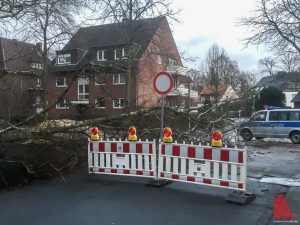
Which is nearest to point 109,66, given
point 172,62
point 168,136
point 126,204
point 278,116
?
point 168,136

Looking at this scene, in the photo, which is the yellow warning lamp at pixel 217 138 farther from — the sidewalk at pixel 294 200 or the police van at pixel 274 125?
the police van at pixel 274 125

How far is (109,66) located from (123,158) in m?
3.61

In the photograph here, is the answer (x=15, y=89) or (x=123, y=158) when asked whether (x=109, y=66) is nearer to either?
(x=123, y=158)

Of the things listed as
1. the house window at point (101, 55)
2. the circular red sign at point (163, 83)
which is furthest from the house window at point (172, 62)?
the circular red sign at point (163, 83)

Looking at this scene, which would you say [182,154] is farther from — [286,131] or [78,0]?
[286,131]

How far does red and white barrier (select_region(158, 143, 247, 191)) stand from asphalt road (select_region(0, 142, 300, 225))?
1.01 feet

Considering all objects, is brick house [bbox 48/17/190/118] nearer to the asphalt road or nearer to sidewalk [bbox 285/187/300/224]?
the asphalt road

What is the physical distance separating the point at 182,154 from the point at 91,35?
37.6 meters

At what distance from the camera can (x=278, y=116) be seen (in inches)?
841

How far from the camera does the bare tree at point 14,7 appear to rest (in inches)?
568

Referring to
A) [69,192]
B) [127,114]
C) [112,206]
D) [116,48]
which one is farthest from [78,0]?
[116,48]

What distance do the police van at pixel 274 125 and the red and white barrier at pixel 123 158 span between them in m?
12.8

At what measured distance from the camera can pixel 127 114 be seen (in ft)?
35.1

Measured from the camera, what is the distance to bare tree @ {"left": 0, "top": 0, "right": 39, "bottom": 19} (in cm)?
Result: 1442
